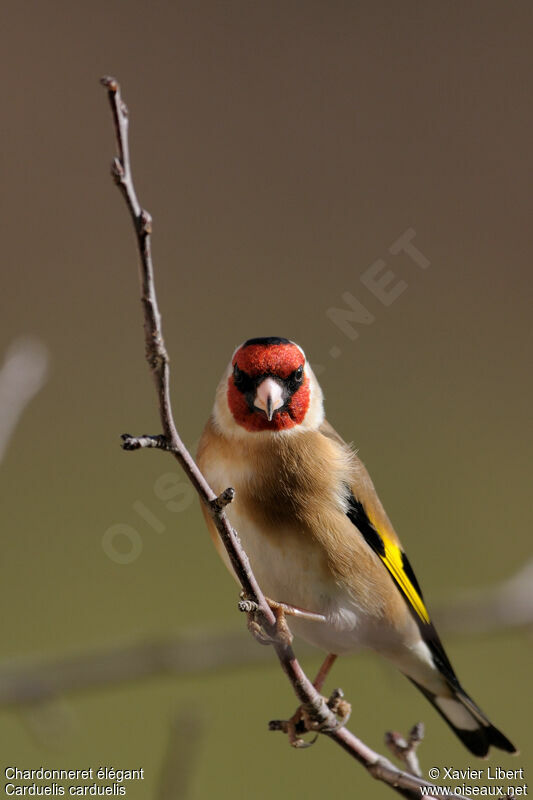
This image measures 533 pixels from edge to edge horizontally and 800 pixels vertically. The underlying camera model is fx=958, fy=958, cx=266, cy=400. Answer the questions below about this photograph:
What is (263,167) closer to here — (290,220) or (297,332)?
(290,220)

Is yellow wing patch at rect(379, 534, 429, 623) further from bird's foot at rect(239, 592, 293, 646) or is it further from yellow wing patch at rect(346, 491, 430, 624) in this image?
bird's foot at rect(239, 592, 293, 646)

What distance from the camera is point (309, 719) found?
6.35 ft

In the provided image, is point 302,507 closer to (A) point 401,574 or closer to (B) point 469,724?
(A) point 401,574

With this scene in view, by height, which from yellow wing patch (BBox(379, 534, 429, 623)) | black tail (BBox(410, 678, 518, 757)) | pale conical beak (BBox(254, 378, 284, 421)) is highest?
pale conical beak (BBox(254, 378, 284, 421))

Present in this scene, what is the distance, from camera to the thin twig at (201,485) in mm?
1154

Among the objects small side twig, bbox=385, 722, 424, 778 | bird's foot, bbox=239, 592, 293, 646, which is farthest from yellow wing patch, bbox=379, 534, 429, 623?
bird's foot, bbox=239, 592, 293, 646

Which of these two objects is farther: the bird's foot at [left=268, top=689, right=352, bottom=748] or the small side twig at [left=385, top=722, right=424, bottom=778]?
the small side twig at [left=385, top=722, right=424, bottom=778]

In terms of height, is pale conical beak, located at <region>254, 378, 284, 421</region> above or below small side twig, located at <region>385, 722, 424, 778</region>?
above

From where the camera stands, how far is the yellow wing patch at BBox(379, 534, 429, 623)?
2383mm

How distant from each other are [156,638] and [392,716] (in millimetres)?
2432

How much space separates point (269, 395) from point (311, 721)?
0.70m

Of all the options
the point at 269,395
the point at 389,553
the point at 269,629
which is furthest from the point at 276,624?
the point at 389,553

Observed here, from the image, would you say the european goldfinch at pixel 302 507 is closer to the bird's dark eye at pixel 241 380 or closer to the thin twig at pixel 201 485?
the bird's dark eye at pixel 241 380

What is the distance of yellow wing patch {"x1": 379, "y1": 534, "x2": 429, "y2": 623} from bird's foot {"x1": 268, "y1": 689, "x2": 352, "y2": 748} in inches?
12.2
